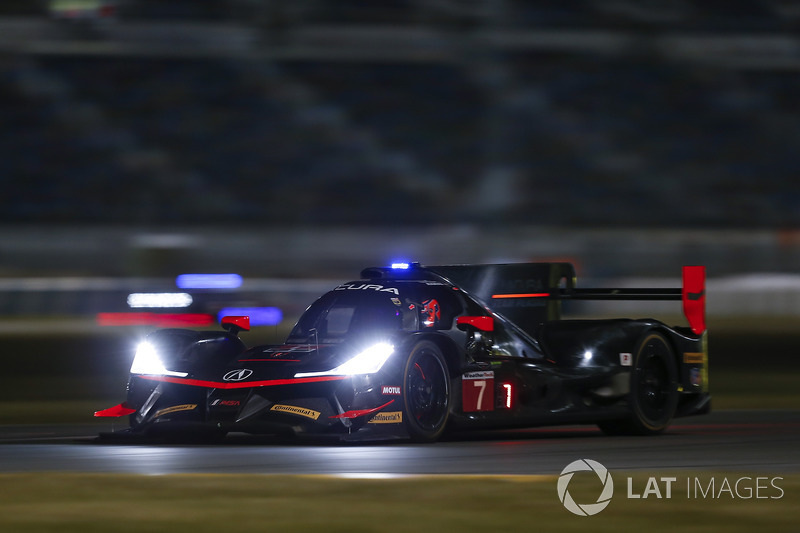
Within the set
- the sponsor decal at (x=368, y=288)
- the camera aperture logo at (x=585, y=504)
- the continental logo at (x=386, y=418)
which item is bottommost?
the camera aperture logo at (x=585, y=504)

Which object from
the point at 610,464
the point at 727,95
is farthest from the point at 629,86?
the point at 610,464

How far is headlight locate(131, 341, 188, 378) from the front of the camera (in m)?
9.65

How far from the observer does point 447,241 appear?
35.0 m

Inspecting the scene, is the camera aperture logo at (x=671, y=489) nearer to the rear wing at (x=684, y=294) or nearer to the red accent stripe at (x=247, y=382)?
the red accent stripe at (x=247, y=382)

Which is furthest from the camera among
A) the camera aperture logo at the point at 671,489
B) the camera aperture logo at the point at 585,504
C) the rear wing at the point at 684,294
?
the rear wing at the point at 684,294

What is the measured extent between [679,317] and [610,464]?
21003mm

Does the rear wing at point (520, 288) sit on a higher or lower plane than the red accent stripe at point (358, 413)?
higher

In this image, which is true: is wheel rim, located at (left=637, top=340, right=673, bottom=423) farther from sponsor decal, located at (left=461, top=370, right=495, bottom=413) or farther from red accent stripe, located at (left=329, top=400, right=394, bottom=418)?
red accent stripe, located at (left=329, top=400, right=394, bottom=418)

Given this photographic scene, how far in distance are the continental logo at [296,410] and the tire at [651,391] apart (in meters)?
2.74

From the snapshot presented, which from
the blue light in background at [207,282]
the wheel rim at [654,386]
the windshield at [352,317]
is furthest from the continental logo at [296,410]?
the blue light in background at [207,282]

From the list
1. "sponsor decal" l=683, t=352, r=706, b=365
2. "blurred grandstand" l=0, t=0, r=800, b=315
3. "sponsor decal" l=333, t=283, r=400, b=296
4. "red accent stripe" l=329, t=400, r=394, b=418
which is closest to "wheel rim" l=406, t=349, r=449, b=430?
"red accent stripe" l=329, t=400, r=394, b=418

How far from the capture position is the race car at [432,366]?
905 cm

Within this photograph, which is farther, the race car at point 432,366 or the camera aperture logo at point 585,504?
the race car at point 432,366

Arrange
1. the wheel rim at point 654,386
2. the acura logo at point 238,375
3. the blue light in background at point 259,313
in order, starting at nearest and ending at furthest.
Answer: the acura logo at point 238,375
the wheel rim at point 654,386
the blue light in background at point 259,313
